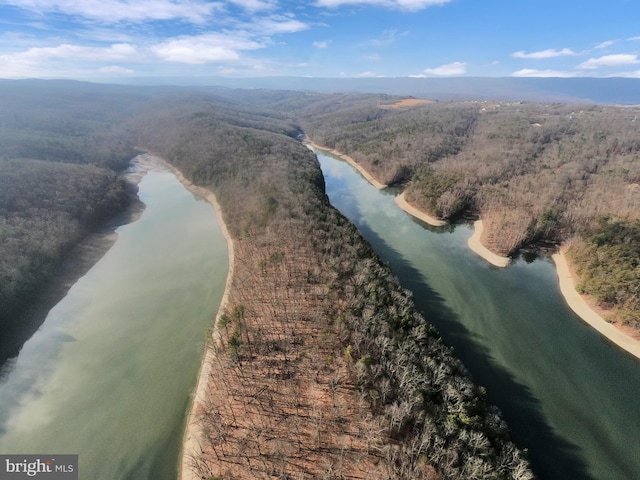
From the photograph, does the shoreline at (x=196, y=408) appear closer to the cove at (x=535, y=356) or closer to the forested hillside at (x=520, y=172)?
the cove at (x=535, y=356)

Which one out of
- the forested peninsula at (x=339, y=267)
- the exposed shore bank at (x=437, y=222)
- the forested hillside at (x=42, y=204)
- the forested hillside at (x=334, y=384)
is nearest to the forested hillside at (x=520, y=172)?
the forested peninsula at (x=339, y=267)

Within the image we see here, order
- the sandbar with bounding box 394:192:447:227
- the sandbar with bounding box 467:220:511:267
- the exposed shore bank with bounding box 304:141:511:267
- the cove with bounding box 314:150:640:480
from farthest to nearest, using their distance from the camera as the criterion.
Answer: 1. the sandbar with bounding box 394:192:447:227
2. the exposed shore bank with bounding box 304:141:511:267
3. the sandbar with bounding box 467:220:511:267
4. the cove with bounding box 314:150:640:480

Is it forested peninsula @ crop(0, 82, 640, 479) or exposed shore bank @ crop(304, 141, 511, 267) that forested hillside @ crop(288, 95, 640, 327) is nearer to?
forested peninsula @ crop(0, 82, 640, 479)

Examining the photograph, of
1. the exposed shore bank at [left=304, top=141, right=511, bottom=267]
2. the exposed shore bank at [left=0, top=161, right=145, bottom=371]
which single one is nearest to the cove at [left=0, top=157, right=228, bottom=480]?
the exposed shore bank at [left=0, top=161, right=145, bottom=371]

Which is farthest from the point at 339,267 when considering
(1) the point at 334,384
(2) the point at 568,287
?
(2) the point at 568,287

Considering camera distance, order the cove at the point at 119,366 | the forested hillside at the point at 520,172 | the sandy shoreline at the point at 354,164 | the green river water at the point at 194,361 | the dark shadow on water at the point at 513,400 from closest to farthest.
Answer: the dark shadow on water at the point at 513,400 < the cove at the point at 119,366 < the green river water at the point at 194,361 < the forested hillside at the point at 520,172 < the sandy shoreline at the point at 354,164

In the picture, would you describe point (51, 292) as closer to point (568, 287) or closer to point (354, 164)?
point (568, 287)
